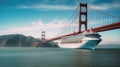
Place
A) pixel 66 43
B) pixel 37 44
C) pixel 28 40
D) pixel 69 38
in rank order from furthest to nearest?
pixel 28 40
pixel 37 44
pixel 66 43
pixel 69 38

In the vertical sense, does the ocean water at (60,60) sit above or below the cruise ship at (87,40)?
below

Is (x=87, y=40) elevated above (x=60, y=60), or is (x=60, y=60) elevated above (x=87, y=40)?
(x=87, y=40)

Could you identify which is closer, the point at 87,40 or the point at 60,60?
the point at 60,60

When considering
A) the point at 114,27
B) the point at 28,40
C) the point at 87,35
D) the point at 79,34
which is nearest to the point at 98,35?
the point at 87,35

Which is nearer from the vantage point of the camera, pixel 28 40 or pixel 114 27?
pixel 114 27

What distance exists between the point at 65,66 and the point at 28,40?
254 feet

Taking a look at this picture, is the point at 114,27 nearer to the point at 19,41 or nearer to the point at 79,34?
the point at 79,34

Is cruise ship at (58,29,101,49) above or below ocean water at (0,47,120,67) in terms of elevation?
above

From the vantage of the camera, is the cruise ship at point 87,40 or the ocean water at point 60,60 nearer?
the ocean water at point 60,60

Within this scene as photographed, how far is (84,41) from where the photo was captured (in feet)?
121

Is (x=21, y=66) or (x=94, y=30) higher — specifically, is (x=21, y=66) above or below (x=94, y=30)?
below

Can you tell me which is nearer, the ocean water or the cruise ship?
the ocean water

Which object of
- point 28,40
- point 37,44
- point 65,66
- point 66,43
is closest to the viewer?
point 65,66

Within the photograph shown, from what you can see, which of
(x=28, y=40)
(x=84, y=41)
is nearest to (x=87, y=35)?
(x=84, y=41)
